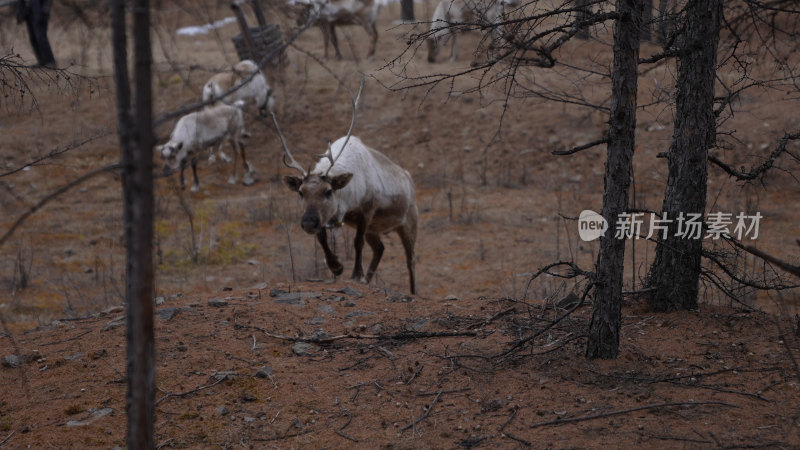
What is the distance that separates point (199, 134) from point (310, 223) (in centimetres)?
758

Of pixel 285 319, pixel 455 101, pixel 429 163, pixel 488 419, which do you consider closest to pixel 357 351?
pixel 285 319

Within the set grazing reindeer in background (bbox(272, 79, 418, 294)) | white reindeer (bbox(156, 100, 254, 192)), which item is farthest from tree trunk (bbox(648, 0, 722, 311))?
white reindeer (bbox(156, 100, 254, 192))

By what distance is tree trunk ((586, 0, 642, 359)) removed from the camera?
418 cm

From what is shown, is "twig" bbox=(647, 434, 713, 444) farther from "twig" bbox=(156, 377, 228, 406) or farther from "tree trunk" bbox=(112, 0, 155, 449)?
"twig" bbox=(156, 377, 228, 406)

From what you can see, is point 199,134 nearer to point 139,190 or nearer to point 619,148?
point 619,148

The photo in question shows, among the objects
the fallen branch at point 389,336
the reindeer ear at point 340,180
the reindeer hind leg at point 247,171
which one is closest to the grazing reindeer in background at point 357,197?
the reindeer ear at point 340,180

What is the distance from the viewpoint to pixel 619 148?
14.0 feet

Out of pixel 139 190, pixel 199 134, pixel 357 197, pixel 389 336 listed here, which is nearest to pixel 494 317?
pixel 389 336

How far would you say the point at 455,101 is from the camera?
16828mm

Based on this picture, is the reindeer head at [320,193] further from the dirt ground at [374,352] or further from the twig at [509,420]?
the twig at [509,420]

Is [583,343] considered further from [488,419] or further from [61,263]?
[61,263]

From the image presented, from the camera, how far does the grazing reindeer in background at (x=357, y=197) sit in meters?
7.55

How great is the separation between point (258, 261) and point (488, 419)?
680 centimetres

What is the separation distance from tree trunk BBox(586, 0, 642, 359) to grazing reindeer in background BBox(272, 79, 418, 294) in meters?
3.28
